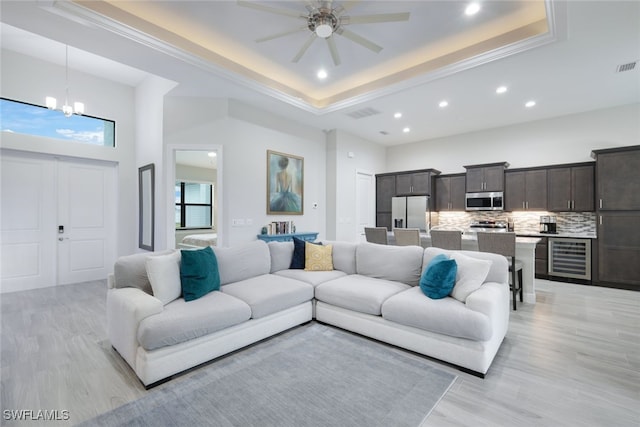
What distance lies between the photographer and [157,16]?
331 centimetres

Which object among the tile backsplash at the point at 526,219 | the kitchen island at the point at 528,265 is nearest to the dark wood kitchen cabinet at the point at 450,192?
the tile backsplash at the point at 526,219

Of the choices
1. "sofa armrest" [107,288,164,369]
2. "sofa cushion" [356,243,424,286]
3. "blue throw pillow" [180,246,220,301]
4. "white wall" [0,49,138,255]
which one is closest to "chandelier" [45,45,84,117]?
"white wall" [0,49,138,255]

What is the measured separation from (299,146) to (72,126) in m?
4.25

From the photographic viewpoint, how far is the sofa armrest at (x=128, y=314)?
2.18 metres

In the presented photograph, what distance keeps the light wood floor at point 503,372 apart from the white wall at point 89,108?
249cm

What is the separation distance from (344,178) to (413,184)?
1915 mm

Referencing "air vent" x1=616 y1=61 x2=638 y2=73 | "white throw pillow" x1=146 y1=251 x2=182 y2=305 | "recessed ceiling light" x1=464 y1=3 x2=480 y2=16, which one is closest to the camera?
"white throw pillow" x1=146 y1=251 x2=182 y2=305

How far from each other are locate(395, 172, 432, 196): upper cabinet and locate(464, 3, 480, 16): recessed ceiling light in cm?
426

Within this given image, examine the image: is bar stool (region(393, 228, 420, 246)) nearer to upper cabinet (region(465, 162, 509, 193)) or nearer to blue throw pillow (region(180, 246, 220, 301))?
upper cabinet (region(465, 162, 509, 193))

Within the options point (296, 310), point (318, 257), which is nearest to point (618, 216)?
point (318, 257)

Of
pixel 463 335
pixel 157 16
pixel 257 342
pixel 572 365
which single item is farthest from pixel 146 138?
pixel 572 365

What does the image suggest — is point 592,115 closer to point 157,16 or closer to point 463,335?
point 463,335

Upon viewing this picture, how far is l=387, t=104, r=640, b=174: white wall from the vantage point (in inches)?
206

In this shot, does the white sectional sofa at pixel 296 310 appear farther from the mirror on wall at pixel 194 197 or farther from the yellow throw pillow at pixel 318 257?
the mirror on wall at pixel 194 197
